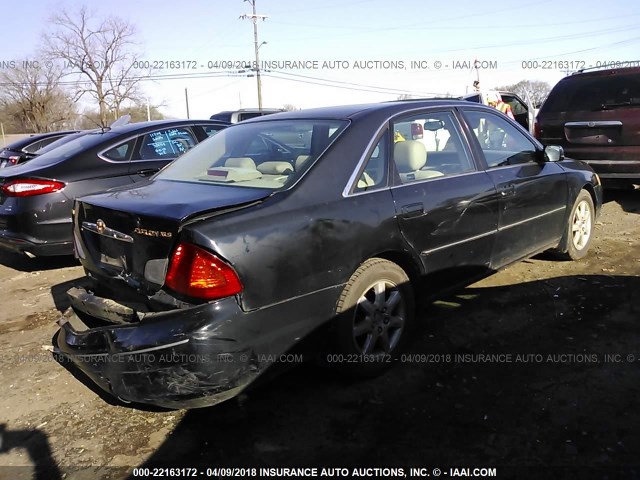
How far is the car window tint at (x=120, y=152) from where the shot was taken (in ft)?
18.6

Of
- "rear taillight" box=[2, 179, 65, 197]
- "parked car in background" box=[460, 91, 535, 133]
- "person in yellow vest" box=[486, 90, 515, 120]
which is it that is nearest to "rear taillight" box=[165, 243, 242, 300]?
"rear taillight" box=[2, 179, 65, 197]

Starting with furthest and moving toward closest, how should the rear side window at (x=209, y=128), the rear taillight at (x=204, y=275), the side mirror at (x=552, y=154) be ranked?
the rear side window at (x=209, y=128) → the side mirror at (x=552, y=154) → the rear taillight at (x=204, y=275)

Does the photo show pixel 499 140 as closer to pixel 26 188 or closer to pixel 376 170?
pixel 376 170

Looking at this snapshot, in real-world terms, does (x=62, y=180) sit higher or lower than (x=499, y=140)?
lower

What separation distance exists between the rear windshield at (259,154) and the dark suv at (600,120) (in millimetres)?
5323

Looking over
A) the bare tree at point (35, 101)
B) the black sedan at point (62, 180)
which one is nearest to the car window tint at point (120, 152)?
the black sedan at point (62, 180)

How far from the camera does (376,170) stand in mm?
3186

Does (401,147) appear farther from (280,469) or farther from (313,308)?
(280,469)

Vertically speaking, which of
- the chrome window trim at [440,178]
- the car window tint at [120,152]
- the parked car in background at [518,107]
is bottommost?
the chrome window trim at [440,178]

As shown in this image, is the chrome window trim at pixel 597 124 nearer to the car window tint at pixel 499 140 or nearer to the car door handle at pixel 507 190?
the car window tint at pixel 499 140

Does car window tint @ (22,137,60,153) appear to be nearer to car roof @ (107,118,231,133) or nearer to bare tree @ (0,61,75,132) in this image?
car roof @ (107,118,231,133)

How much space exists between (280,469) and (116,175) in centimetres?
412

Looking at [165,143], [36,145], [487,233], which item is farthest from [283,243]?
[36,145]

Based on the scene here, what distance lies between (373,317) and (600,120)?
5.62 m
